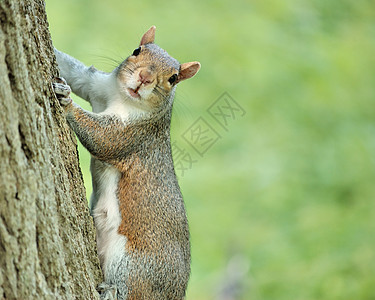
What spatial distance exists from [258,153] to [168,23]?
2214mm

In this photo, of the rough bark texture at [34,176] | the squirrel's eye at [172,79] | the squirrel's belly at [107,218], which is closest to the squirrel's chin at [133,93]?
the squirrel's eye at [172,79]

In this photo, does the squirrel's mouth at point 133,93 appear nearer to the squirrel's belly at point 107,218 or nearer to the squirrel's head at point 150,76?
the squirrel's head at point 150,76

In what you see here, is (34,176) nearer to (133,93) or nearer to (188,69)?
(133,93)

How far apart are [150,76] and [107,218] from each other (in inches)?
27.2

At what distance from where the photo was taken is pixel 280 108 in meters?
7.86

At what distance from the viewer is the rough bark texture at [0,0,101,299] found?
1.70 m

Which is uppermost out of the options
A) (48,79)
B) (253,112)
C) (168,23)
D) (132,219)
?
(168,23)

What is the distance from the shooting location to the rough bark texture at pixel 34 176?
1.70m

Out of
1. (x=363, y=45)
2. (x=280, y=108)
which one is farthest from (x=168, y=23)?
(x=363, y=45)

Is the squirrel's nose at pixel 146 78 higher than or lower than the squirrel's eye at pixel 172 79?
lower

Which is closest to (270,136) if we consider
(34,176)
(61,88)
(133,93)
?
(133,93)

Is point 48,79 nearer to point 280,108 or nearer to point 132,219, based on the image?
point 132,219

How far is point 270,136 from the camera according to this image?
24.4 feet

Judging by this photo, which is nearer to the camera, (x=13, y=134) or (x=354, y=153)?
(x=13, y=134)
